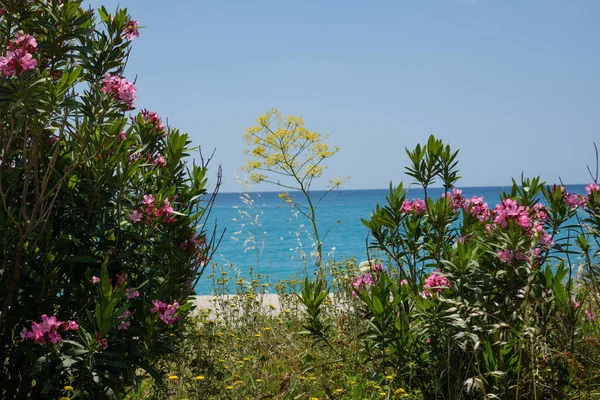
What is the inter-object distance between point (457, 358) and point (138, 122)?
7.38ft

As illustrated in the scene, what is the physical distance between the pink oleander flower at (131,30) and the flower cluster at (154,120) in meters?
0.44

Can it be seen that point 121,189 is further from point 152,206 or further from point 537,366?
point 537,366

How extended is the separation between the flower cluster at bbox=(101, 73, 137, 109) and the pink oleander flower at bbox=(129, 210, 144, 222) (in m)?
0.58

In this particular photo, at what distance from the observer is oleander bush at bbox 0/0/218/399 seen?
8.87 ft

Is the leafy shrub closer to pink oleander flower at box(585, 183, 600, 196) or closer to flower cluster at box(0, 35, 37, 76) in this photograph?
pink oleander flower at box(585, 183, 600, 196)

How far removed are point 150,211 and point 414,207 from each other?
1657mm

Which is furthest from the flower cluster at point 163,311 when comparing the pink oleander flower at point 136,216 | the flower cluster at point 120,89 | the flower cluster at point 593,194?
the flower cluster at point 593,194

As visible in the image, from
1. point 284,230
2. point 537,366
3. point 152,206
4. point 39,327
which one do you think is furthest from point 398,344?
point 284,230

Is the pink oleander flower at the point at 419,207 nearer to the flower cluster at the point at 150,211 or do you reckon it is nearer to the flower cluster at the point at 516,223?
the flower cluster at the point at 516,223

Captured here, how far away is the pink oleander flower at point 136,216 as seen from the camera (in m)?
2.96

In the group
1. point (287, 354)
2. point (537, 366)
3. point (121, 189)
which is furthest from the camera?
point (287, 354)

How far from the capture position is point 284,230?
144 feet

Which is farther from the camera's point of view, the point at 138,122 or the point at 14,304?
the point at 138,122

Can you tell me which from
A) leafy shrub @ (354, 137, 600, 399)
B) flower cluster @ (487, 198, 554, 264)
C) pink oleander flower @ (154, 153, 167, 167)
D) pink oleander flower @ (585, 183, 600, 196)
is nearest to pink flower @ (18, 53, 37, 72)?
pink oleander flower @ (154, 153, 167, 167)
